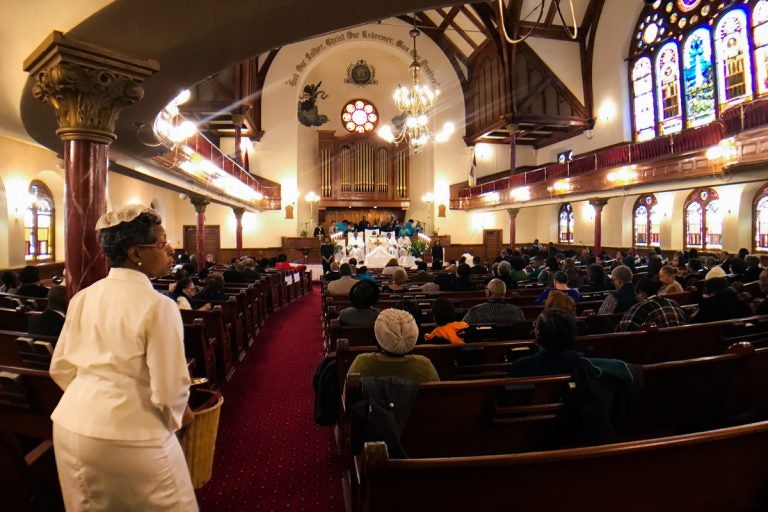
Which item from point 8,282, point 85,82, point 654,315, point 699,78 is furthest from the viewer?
point 699,78

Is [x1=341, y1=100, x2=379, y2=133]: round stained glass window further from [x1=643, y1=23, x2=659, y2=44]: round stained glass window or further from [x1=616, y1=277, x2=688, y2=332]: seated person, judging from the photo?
[x1=616, y1=277, x2=688, y2=332]: seated person

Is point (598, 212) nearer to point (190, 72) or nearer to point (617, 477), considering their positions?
point (190, 72)

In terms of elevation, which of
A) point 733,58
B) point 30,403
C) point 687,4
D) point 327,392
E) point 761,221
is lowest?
point 327,392

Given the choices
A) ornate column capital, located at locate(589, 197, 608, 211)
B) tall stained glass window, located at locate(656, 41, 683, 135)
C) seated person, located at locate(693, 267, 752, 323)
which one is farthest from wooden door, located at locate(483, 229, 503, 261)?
seated person, located at locate(693, 267, 752, 323)

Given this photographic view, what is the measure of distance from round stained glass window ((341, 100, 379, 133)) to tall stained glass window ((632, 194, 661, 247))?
46.4ft

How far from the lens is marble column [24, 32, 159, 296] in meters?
3.54

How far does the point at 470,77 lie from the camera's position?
80.3 feet

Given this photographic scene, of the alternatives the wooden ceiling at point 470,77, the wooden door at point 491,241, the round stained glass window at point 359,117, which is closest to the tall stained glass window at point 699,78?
the wooden ceiling at point 470,77

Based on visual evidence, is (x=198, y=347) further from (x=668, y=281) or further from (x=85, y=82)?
(x=668, y=281)

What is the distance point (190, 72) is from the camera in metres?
4.21

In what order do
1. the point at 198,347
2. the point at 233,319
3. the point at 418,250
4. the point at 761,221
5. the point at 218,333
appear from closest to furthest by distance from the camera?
the point at 198,347 → the point at 218,333 → the point at 233,319 → the point at 761,221 → the point at 418,250

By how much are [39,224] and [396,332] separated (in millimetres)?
13076

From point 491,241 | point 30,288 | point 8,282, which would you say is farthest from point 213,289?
point 491,241

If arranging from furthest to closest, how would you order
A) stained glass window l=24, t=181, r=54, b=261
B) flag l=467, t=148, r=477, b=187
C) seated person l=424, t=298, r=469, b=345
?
flag l=467, t=148, r=477, b=187
stained glass window l=24, t=181, r=54, b=261
seated person l=424, t=298, r=469, b=345
